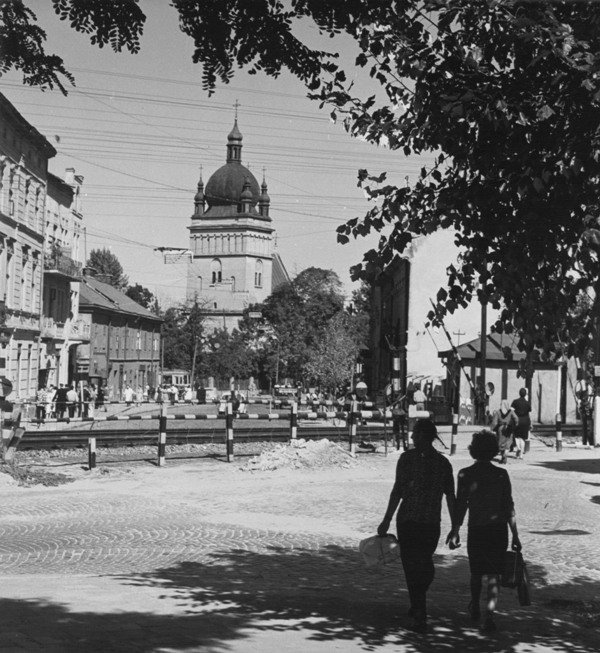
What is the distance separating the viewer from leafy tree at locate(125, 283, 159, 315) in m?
144

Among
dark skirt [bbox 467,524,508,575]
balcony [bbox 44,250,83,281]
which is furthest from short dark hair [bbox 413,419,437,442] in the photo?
balcony [bbox 44,250,83,281]

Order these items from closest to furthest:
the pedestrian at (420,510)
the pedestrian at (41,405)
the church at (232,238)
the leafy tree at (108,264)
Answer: the pedestrian at (420,510), the pedestrian at (41,405), the leafy tree at (108,264), the church at (232,238)

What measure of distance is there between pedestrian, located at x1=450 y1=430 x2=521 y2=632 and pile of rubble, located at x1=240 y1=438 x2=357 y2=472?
13305mm

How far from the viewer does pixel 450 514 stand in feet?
28.4

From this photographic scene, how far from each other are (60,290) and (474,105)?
53364 millimetres

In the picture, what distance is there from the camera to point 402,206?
862 cm

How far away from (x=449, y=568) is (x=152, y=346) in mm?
85001

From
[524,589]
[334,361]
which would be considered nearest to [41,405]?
[524,589]

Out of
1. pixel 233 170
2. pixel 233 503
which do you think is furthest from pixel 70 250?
pixel 233 170

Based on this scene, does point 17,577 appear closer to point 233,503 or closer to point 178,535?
point 178,535

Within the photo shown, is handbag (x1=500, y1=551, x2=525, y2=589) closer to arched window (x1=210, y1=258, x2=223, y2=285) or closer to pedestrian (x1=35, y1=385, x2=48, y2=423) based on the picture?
pedestrian (x1=35, y1=385, x2=48, y2=423)

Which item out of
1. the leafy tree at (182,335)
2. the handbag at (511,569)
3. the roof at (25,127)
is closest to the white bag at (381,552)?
the handbag at (511,569)

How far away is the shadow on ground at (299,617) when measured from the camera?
7781 millimetres

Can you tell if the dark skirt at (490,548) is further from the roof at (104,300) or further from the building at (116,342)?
the roof at (104,300)
